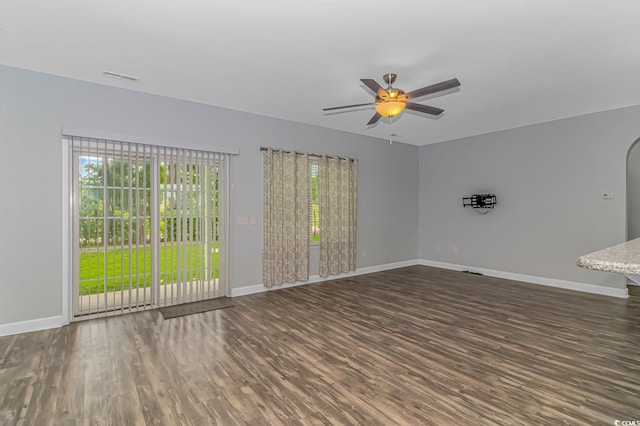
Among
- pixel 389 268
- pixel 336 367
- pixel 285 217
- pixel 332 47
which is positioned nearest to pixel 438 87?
pixel 332 47

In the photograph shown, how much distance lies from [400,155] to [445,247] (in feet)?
7.85

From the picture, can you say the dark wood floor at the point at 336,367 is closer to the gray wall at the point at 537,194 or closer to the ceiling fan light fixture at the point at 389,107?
the gray wall at the point at 537,194

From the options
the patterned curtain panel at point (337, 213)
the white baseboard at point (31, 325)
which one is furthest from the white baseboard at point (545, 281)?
the white baseboard at point (31, 325)

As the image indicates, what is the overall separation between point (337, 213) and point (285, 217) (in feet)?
3.87

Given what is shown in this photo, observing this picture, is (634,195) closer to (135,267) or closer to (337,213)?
(337,213)

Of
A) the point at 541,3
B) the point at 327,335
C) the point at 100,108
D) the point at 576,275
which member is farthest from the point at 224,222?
the point at 576,275

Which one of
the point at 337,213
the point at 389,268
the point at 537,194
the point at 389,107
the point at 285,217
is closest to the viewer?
the point at 389,107

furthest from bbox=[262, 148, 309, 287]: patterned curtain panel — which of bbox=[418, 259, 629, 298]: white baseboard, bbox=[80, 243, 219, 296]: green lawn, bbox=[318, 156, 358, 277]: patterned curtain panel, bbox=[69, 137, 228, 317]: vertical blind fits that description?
bbox=[418, 259, 629, 298]: white baseboard

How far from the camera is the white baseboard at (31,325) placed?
3469mm

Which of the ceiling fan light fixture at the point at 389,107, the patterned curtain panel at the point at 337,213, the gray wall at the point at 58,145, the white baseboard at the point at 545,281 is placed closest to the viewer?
the ceiling fan light fixture at the point at 389,107

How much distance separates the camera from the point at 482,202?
6.55m

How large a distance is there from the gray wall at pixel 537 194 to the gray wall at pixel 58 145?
332 centimetres

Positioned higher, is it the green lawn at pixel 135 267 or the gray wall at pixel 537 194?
the gray wall at pixel 537 194

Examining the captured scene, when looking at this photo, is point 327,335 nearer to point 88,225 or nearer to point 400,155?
point 88,225
